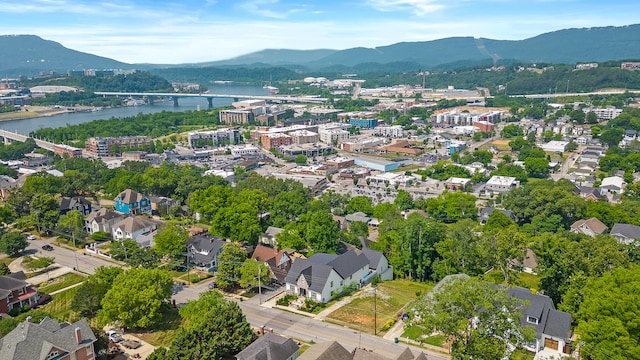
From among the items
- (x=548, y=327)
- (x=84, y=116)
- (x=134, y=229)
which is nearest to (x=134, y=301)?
(x=134, y=229)

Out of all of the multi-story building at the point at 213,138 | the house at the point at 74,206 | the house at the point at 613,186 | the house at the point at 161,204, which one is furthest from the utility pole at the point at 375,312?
the multi-story building at the point at 213,138

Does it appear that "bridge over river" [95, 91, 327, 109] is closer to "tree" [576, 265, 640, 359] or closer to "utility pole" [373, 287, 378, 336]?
"utility pole" [373, 287, 378, 336]

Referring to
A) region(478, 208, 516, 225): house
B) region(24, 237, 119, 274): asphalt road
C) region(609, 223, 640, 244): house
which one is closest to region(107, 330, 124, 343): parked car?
region(24, 237, 119, 274): asphalt road

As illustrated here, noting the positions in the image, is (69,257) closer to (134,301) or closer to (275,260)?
(134,301)

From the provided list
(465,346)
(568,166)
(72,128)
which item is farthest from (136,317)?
(72,128)

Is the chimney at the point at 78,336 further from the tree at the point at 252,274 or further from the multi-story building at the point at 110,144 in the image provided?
the multi-story building at the point at 110,144
